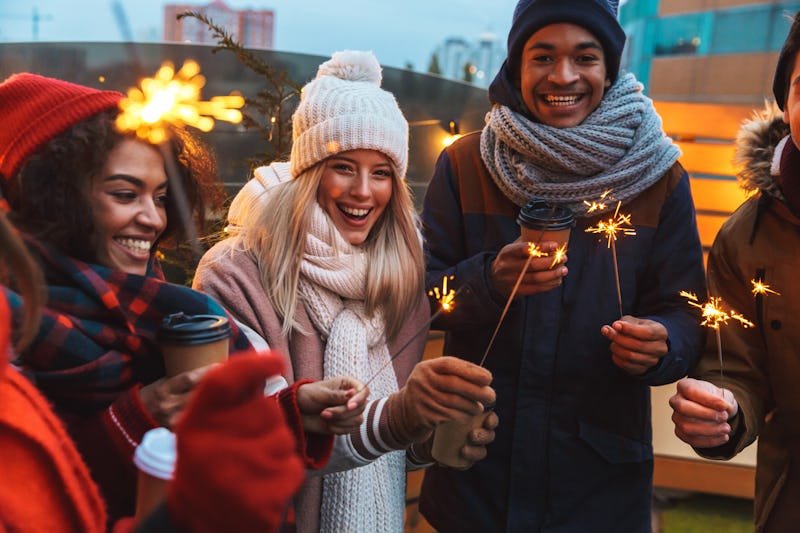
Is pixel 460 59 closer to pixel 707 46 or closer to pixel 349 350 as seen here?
pixel 707 46

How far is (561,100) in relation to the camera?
2.03m

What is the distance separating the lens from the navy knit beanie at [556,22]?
1.94 m

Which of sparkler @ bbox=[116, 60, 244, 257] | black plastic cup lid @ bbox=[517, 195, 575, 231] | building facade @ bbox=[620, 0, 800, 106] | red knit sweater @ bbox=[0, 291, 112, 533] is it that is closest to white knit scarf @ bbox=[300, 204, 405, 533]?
sparkler @ bbox=[116, 60, 244, 257]

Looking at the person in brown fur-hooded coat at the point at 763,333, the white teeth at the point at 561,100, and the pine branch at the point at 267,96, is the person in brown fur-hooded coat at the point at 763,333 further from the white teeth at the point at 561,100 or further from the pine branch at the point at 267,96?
the pine branch at the point at 267,96

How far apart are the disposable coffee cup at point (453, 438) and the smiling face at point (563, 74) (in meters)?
0.92

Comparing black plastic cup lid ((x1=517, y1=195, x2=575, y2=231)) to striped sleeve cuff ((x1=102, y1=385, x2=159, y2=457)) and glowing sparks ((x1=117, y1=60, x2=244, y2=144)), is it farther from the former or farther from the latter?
striped sleeve cuff ((x1=102, y1=385, x2=159, y2=457))

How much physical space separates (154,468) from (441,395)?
30.0 inches

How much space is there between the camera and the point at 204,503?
61 cm

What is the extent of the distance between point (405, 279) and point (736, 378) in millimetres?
943

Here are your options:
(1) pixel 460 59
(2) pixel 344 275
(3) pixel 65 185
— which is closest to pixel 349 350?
(2) pixel 344 275

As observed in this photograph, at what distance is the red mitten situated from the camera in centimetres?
61

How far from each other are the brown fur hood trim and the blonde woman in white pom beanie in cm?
94

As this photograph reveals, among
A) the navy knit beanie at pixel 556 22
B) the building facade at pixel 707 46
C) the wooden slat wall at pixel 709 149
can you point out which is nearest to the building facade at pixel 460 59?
the building facade at pixel 707 46

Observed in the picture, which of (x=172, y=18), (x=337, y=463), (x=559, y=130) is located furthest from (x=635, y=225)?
(x=172, y=18)
